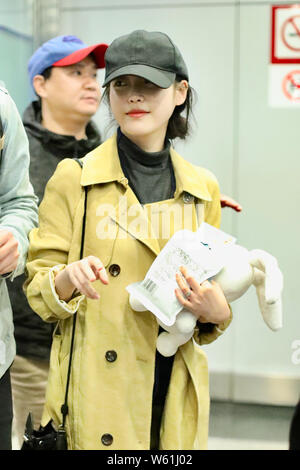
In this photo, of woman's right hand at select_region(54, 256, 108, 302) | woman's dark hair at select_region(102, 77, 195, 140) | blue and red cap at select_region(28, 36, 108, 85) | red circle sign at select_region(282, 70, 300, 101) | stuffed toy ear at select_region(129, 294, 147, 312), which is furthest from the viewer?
blue and red cap at select_region(28, 36, 108, 85)

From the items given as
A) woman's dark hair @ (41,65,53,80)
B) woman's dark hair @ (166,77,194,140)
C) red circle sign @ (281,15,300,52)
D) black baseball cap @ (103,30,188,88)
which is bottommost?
woman's dark hair @ (166,77,194,140)

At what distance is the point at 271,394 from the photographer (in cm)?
217

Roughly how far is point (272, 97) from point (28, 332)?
949 millimetres

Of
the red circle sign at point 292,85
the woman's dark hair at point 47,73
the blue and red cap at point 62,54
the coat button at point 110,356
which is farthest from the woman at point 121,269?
the woman's dark hair at point 47,73

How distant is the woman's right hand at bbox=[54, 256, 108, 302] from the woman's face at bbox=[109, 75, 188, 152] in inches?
11.7

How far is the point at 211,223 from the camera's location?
1521 mm

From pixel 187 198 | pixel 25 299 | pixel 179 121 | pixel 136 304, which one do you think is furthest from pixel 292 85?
pixel 25 299

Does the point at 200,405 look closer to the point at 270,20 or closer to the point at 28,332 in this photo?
the point at 28,332

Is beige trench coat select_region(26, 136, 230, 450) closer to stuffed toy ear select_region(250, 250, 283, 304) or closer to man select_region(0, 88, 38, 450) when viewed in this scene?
man select_region(0, 88, 38, 450)

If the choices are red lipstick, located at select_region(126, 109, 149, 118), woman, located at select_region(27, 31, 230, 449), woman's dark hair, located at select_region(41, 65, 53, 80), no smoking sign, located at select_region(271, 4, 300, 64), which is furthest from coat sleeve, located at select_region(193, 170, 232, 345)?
woman's dark hair, located at select_region(41, 65, 53, 80)

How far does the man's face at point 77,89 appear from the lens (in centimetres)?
198

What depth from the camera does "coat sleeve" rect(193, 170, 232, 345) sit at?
57.6 inches

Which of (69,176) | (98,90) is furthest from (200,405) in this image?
(98,90)

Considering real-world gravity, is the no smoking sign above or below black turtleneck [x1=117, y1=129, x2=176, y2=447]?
above
